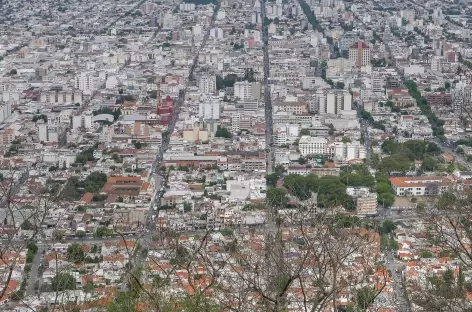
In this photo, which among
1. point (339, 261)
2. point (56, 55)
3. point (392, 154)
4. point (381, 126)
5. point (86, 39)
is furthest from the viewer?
point (86, 39)

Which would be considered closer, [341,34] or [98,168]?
[98,168]

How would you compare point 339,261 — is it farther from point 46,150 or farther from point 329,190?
point 46,150

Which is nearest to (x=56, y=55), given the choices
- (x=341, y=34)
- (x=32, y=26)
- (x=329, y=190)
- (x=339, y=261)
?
(x=32, y=26)

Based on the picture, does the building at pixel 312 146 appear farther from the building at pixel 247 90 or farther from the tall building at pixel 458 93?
the building at pixel 247 90

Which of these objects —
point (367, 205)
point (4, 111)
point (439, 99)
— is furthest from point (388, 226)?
point (4, 111)

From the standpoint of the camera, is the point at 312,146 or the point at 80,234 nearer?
the point at 80,234

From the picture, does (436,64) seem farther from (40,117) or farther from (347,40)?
(40,117)

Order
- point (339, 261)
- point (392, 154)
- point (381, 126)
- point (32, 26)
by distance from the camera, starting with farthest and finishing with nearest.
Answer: point (32, 26), point (381, 126), point (392, 154), point (339, 261)
